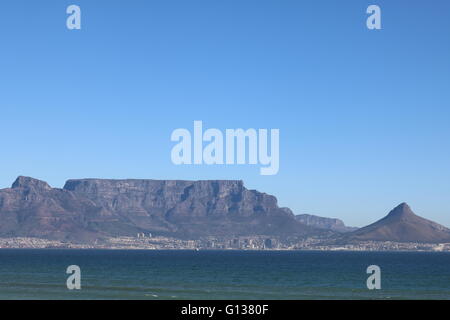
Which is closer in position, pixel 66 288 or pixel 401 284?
pixel 66 288

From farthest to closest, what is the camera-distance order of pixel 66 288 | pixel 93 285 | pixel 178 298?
pixel 93 285 → pixel 66 288 → pixel 178 298
